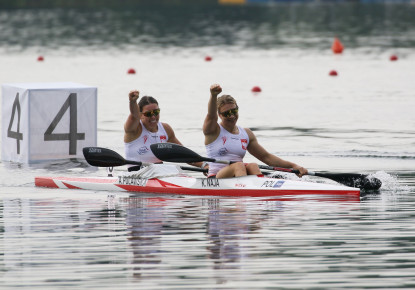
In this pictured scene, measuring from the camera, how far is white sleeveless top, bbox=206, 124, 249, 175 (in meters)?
14.5

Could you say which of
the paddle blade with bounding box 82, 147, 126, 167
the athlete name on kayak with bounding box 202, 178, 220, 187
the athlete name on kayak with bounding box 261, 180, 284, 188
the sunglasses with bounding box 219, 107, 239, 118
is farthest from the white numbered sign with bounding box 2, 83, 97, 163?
the athlete name on kayak with bounding box 261, 180, 284, 188

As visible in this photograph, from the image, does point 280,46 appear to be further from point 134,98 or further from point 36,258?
point 36,258

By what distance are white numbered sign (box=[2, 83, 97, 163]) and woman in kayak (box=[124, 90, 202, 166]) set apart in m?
2.76

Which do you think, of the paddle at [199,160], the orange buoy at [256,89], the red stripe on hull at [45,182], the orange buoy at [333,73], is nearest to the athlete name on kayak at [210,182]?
the paddle at [199,160]

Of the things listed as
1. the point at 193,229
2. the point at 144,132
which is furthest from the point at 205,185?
the point at 193,229

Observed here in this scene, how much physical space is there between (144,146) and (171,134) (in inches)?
20.7

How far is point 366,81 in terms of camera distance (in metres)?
33.4

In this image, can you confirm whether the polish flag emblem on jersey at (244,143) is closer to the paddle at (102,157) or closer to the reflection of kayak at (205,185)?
the reflection of kayak at (205,185)

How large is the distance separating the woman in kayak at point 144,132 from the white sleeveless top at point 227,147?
86 cm

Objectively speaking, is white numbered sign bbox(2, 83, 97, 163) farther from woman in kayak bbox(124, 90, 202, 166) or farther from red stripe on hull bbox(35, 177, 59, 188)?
woman in kayak bbox(124, 90, 202, 166)

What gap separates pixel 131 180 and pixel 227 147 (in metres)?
1.36

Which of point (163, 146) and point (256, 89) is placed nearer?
point (163, 146)

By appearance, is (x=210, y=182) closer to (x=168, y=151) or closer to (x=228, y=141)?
(x=228, y=141)

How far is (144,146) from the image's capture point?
1505 centimetres
